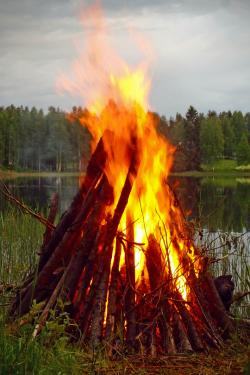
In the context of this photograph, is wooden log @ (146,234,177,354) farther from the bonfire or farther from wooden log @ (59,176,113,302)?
wooden log @ (59,176,113,302)

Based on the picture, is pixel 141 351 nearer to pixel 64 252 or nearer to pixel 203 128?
pixel 64 252

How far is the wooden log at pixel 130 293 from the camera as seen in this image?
3273 millimetres

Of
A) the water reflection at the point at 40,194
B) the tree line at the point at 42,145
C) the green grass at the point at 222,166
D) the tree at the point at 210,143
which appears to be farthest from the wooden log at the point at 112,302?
the tree at the point at 210,143

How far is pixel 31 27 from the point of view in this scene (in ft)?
31.4

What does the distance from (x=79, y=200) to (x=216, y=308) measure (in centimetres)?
193

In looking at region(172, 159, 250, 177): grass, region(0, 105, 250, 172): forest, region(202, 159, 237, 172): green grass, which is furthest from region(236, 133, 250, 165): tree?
region(0, 105, 250, 172): forest

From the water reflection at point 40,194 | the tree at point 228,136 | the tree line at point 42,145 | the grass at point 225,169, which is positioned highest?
the tree at point 228,136

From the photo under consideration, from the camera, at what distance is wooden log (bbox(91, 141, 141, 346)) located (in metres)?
3.28

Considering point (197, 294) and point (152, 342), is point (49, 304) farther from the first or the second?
point (197, 294)

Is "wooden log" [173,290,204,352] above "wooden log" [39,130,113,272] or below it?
below

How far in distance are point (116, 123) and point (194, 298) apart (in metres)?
2.15

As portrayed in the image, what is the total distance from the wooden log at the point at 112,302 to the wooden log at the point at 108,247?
0.06 meters

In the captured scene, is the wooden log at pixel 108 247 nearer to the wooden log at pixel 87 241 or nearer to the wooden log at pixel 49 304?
the wooden log at pixel 87 241

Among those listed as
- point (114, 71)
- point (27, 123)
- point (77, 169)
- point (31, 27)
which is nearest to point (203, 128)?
point (77, 169)
